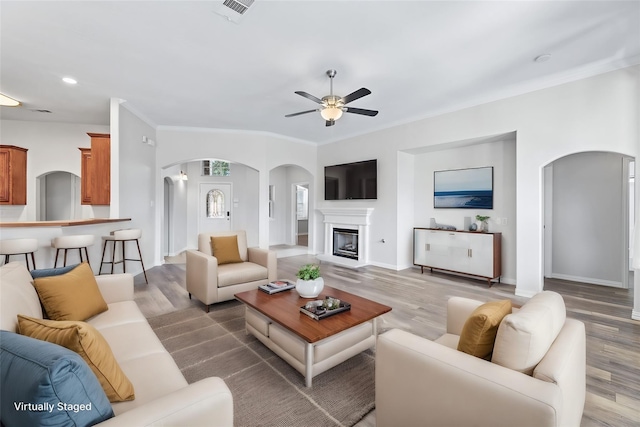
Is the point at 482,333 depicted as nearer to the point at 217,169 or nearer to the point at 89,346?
the point at 89,346

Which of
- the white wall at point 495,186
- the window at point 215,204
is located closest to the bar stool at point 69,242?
the window at point 215,204

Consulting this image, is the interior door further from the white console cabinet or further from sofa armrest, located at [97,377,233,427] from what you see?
sofa armrest, located at [97,377,233,427]

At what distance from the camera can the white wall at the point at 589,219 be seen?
4.30 metres

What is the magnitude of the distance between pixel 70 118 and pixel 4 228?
3.17m

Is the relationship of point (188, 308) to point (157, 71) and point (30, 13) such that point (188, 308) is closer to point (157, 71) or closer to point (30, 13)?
point (157, 71)

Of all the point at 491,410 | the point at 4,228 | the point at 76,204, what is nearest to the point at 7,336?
the point at 491,410

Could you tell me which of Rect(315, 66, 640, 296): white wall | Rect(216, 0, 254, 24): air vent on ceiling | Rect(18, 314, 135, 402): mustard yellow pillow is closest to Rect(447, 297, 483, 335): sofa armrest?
Rect(18, 314, 135, 402): mustard yellow pillow

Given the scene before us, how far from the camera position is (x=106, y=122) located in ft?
18.2

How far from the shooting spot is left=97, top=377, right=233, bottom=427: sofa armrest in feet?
2.86

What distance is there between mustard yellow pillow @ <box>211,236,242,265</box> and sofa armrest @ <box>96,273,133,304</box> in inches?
52.6

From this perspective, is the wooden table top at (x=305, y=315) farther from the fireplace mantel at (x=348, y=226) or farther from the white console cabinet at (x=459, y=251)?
the fireplace mantel at (x=348, y=226)

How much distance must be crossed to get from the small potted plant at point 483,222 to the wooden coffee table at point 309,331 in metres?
3.18

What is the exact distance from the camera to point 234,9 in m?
2.35

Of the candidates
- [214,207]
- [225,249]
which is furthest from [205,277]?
[214,207]
